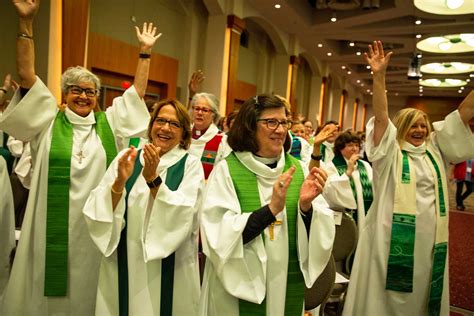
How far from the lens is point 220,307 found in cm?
185

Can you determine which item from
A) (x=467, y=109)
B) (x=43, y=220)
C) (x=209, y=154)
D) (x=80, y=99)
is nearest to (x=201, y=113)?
(x=209, y=154)

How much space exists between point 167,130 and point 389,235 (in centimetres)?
170

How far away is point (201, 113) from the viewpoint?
3707mm

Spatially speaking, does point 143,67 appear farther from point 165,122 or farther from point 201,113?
point 201,113

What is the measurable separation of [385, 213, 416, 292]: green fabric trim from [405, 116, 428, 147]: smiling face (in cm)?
55

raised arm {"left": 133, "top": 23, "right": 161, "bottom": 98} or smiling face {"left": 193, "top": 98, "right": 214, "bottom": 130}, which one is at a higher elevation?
raised arm {"left": 133, "top": 23, "right": 161, "bottom": 98}

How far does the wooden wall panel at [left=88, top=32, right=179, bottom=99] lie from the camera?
7082 mm

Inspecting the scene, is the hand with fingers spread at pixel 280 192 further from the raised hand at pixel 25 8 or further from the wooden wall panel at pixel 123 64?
the wooden wall panel at pixel 123 64

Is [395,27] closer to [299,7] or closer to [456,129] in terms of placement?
[299,7]

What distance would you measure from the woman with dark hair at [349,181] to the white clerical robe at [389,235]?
310mm

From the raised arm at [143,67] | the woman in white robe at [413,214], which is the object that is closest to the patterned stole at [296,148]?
the woman in white robe at [413,214]

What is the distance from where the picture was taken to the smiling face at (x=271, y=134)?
6.38 ft

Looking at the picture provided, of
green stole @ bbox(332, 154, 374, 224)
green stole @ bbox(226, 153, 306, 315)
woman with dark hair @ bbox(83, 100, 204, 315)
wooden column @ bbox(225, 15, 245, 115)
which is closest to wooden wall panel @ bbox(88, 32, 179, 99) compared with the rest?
wooden column @ bbox(225, 15, 245, 115)

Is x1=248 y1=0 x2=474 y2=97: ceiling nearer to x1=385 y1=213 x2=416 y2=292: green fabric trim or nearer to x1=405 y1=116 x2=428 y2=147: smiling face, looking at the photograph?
x1=405 y1=116 x2=428 y2=147: smiling face
